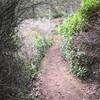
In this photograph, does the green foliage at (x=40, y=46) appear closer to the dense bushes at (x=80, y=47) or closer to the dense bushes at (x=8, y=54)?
the dense bushes at (x=80, y=47)

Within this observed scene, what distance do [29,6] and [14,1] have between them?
721mm

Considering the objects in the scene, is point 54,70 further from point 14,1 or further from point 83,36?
point 14,1

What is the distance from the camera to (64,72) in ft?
45.3

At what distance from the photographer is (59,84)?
12172 millimetres

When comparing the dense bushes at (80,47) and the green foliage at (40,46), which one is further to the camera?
the green foliage at (40,46)

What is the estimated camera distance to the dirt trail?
1092cm

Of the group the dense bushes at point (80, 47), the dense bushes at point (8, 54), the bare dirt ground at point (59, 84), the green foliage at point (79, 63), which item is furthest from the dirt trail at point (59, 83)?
the dense bushes at point (8, 54)

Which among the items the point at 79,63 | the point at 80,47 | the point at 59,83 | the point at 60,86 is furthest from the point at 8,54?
the point at 80,47

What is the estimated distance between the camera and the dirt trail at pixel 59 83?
10922 mm

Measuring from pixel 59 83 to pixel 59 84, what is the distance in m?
0.13

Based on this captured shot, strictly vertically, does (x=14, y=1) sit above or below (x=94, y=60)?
above

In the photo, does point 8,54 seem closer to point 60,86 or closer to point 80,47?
point 60,86

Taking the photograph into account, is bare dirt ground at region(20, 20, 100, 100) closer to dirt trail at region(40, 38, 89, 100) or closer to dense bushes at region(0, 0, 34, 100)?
dirt trail at region(40, 38, 89, 100)

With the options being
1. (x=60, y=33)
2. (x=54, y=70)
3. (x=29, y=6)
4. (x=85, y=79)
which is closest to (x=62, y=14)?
(x=60, y=33)
